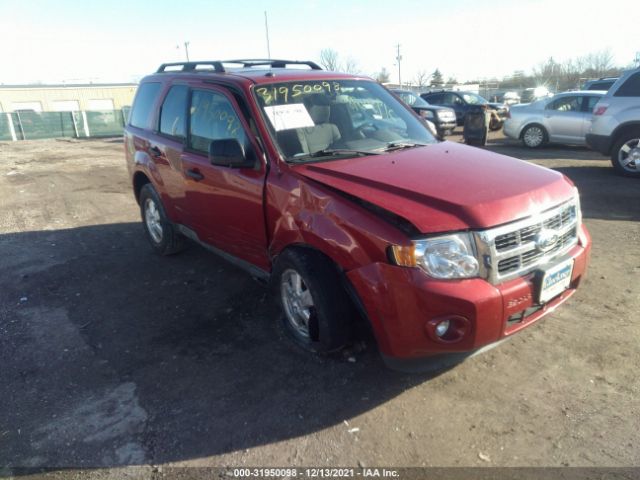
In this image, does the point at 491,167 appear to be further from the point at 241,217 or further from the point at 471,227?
the point at 241,217

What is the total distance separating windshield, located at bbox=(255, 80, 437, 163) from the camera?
11.5ft

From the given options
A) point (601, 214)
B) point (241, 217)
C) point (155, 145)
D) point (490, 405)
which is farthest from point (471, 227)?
point (601, 214)

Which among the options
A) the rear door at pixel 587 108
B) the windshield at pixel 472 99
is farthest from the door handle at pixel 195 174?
the windshield at pixel 472 99

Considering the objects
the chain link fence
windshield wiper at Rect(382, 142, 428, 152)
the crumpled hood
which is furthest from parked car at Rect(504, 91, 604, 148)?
the chain link fence

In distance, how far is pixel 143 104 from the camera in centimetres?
546

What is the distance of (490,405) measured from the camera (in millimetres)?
2840

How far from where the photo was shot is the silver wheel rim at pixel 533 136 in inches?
505

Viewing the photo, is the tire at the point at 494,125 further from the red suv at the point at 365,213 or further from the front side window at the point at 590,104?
the red suv at the point at 365,213

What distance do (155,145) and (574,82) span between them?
57126 millimetres

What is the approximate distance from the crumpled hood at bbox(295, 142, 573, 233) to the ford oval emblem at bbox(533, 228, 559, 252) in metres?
0.14

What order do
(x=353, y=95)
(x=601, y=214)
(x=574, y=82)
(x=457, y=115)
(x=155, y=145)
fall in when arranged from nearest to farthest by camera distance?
1. (x=353, y=95)
2. (x=155, y=145)
3. (x=601, y=214)
4. (x=457, y=115)
5. (x=574, y=82)

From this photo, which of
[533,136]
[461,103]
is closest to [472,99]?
[461,103]

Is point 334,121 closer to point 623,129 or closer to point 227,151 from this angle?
point 227,151

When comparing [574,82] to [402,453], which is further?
[574,82]
